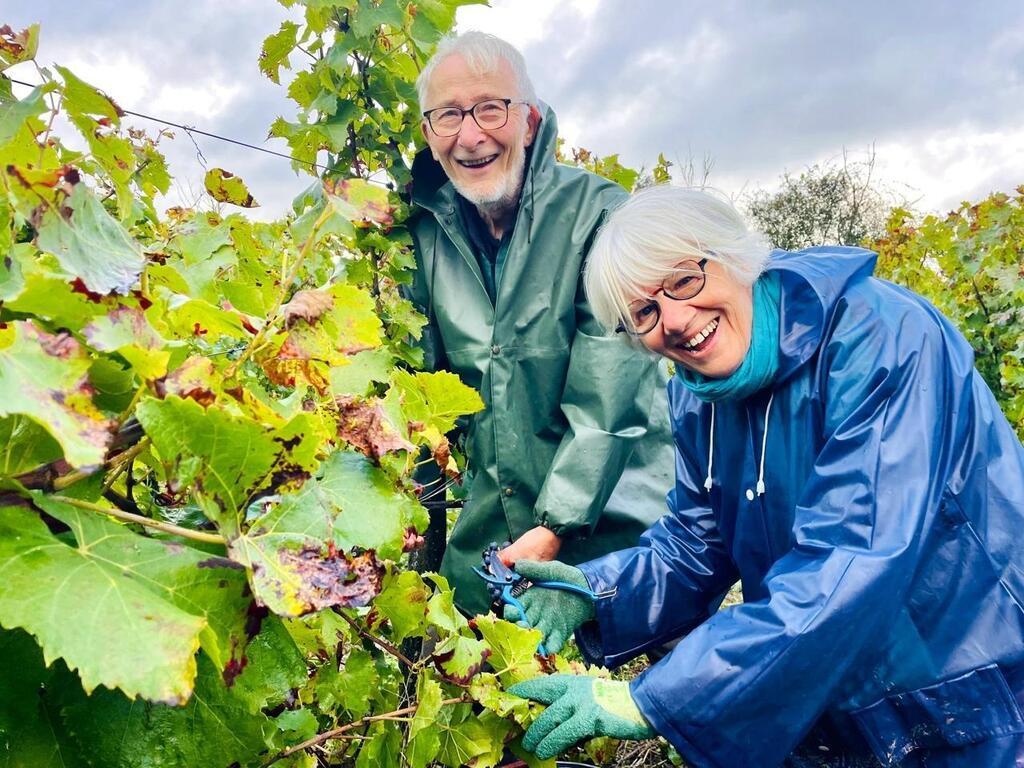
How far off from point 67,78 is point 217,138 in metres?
1.44

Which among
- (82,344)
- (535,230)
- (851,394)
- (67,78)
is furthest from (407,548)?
(535,230)

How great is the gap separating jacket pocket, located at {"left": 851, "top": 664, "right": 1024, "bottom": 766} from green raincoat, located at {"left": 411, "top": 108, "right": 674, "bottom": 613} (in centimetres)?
86

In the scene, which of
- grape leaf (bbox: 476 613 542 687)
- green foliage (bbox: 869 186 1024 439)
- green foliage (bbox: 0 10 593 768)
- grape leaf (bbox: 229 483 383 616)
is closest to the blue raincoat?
grape leaf (bbox: 476 613 542 687)

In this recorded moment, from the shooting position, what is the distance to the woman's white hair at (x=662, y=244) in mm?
1801

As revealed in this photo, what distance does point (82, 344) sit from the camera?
0.73 meters

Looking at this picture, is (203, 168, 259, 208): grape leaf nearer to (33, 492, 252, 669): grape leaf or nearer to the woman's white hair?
the woman's white hair

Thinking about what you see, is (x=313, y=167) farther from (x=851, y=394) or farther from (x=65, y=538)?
(x=65, y=538)

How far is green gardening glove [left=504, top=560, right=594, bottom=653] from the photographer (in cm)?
195

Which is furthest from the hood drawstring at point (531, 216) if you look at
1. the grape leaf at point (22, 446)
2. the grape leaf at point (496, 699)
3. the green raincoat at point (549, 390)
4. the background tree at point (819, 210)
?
the background tree at point (819, 210)

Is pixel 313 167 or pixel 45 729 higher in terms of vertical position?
pixel 313 167

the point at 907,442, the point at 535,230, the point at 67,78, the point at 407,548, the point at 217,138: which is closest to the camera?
the point at 67,78

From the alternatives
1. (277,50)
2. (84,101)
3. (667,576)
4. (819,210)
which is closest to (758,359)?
(667,576)

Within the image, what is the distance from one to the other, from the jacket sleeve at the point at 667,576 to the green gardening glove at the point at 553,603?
0.14 ft

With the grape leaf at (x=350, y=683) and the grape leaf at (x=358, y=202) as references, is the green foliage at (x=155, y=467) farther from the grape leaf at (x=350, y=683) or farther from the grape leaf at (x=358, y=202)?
the grape leaf at (x=350, y=683)
